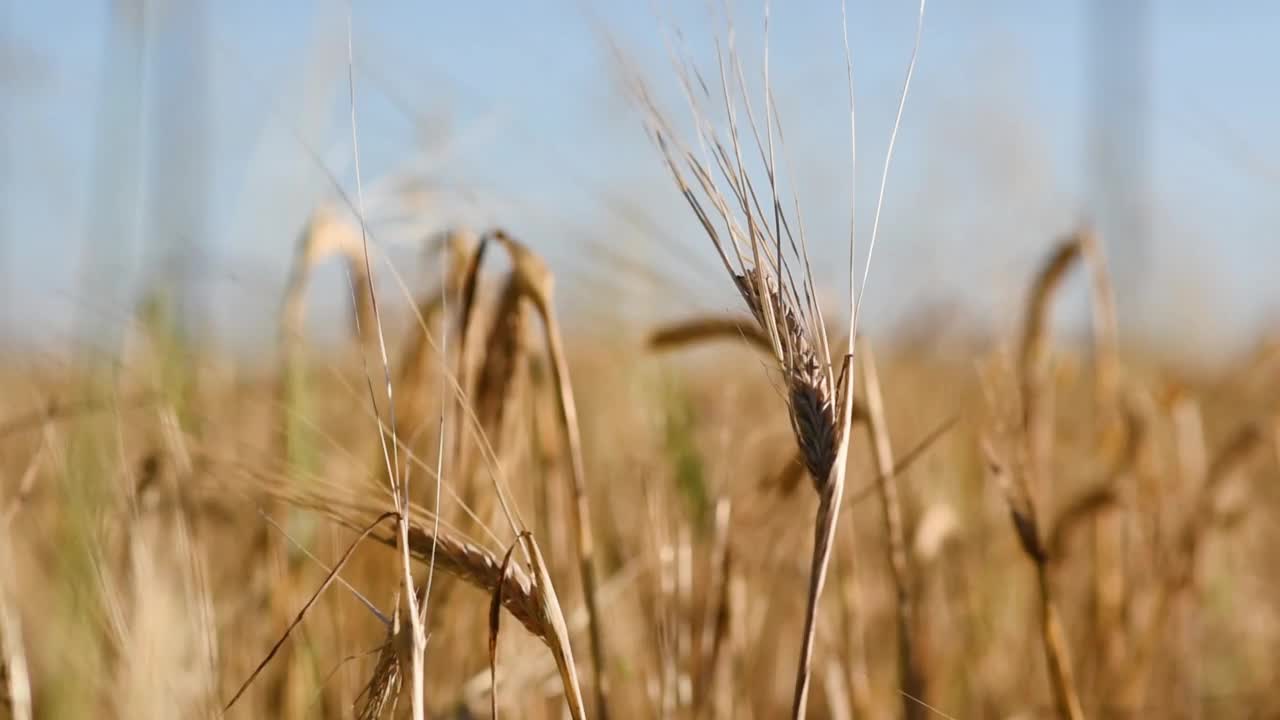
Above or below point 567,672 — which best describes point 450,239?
above

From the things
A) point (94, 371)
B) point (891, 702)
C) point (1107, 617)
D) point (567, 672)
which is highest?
point (94, 371)

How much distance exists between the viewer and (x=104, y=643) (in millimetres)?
788

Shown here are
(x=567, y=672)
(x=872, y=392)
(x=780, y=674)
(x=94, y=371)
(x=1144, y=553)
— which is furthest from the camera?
(x=780, y=674)

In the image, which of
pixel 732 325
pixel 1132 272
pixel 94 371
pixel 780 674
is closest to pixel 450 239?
pixel 732 325

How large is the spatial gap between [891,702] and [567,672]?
775 millimetres

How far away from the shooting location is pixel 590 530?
2.16 ft

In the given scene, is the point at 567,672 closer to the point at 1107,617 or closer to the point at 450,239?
the point at 450,239

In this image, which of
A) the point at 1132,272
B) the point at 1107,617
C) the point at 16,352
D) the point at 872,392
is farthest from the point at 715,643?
the point at 1132,272

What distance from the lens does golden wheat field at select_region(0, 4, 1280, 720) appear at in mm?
471

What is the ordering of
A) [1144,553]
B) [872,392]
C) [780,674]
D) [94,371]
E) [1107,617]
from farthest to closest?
[780,674], [1144,553], [1107,617], [94,371], [872,392]

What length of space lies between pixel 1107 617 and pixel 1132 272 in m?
3.00

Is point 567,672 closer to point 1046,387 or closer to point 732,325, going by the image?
point 732,325

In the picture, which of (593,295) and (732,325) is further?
(593,295)

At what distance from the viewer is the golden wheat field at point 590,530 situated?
47cm
